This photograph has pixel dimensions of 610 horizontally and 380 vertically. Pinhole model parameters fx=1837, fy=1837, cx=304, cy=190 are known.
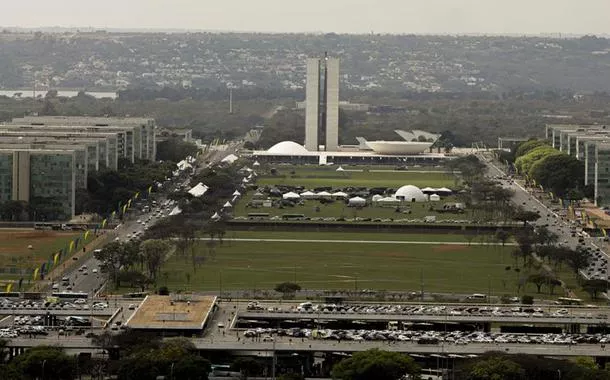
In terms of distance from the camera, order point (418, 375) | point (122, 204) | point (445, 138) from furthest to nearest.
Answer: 1. point (445, 138)
2. point (122, 204)
3. point (418, 375)

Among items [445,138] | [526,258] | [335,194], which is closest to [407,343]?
[526,258]

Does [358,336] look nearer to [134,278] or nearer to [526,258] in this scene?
[134,278]

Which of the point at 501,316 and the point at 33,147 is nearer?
the point at 501,316

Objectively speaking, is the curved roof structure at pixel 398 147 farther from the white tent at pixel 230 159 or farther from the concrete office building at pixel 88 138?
the concrete office building at pixel 88 138

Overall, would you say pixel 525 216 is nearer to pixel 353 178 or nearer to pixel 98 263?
→ pixel 98 263

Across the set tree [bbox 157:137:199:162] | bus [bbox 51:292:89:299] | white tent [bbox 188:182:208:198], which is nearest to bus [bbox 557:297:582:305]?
bus [bbox 51:292:89:299]

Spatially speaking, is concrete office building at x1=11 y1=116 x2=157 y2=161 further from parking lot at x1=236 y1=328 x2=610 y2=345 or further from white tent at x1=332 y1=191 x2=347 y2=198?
parking lot at x1=236 y1=328 x2=610 y2=345
